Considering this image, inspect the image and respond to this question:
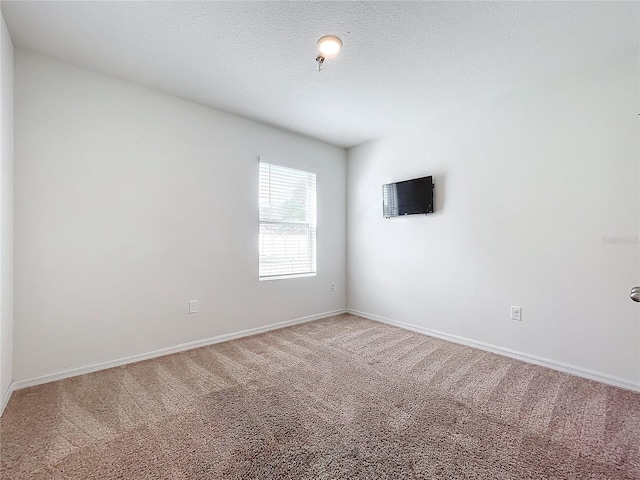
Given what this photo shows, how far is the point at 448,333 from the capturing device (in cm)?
337

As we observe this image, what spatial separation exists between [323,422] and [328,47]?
2581 mm

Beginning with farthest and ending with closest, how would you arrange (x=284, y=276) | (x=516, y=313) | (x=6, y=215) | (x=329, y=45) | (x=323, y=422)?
(x=284, y=276) → (x=516, y=313) → (x=329, y=45) → (x=6, y=215) → (x=323, y=422)

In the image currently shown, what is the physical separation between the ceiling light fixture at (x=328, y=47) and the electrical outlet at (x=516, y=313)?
2825 millimetres

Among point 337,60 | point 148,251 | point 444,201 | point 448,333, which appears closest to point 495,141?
point 444,201

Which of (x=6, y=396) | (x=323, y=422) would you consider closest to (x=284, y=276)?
(x=323, y=422)

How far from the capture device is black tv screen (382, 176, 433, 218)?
138 inches

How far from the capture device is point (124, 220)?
269cm

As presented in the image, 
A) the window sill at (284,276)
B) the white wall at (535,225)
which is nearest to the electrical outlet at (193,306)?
the window sill at (284,276)

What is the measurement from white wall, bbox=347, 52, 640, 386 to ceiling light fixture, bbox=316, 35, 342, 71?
70.1 inches

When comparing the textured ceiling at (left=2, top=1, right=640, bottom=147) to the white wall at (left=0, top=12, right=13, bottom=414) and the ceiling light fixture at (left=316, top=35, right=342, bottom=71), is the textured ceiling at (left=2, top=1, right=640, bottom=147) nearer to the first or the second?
the ceiling light fixture at (left=316, top=35, right=342, bottom=71)

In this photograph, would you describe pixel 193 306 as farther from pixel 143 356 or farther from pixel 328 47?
pixel 328 47

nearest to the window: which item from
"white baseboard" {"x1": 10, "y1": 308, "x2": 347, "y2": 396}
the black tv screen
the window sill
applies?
the window sill

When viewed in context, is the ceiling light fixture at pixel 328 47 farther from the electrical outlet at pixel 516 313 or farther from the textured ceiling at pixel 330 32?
the electrical outlet at pixel 516 313

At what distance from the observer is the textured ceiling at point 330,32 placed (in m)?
1.88
